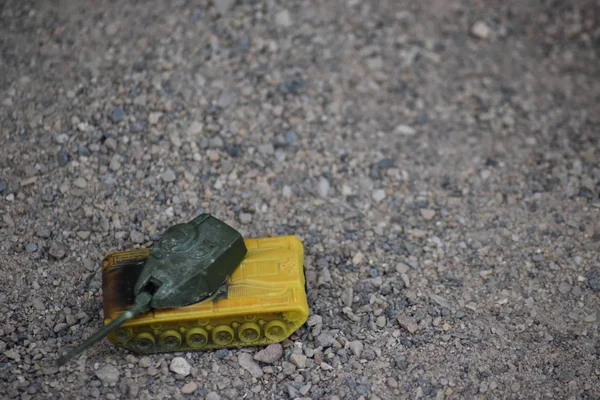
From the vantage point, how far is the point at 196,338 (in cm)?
317

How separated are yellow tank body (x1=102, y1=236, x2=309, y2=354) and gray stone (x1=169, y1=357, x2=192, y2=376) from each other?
52mm

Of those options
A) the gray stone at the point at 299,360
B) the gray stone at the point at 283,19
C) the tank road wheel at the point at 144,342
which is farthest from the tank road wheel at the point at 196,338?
the gray stone at the point at 283,19

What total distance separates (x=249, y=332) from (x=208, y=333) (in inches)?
7.0

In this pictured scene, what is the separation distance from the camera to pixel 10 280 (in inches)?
133

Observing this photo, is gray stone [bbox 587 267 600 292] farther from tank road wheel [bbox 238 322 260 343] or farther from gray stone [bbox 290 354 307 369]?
tank road wheel [bbox 238 322 260 343]

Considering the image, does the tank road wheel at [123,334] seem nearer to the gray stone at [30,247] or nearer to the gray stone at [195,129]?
the gray stone at [30,247]

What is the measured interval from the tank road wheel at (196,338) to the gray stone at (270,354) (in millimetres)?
243

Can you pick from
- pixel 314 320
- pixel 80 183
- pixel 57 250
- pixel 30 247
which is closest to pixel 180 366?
pixel 314 320

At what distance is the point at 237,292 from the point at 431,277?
100 centimetres

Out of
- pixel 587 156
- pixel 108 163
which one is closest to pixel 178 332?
pixel 108 163

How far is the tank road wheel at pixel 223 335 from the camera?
3152 millimetres

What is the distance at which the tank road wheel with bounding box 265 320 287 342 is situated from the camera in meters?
3.18

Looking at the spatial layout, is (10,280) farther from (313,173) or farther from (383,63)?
(383,63)

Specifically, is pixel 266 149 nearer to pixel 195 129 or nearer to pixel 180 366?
pixel 195 129
